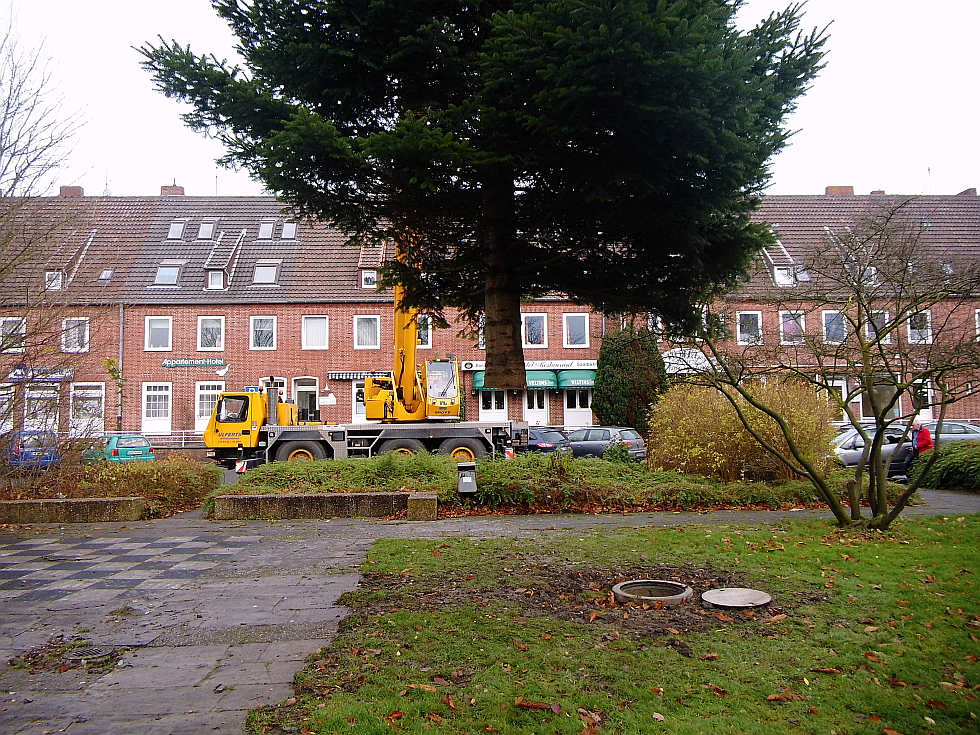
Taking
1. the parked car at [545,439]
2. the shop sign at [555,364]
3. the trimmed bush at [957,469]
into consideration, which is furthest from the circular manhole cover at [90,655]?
the shop sign at [555,364]

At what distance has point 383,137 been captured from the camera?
600 centimetres

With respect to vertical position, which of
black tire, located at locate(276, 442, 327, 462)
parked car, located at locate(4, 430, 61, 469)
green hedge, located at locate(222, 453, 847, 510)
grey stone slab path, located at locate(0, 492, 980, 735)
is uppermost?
parked car, located at locate(4, 430, 61, 469)

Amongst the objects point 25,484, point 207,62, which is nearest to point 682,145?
point 207,62

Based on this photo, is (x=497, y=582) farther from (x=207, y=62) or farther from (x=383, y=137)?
(x=207, y=62)

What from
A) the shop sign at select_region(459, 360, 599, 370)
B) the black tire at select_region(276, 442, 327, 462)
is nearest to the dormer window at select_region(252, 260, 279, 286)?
the shop sign at select_region(459, 360, 599, 370)

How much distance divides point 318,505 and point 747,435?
8.10 metres

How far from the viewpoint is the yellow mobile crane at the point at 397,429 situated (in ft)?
68.6

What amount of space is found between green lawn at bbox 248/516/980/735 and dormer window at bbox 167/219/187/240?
36.0 m

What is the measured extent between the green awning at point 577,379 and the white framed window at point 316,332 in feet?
37.3

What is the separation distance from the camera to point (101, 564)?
8938mm

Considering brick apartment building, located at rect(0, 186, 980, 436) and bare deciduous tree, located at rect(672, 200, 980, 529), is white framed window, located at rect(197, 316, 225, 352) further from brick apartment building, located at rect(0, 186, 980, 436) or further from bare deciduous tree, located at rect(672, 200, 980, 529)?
bare deciduous tree, located at rect(672, 200, 980, 529)

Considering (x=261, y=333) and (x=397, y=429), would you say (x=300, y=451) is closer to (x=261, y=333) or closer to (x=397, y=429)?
(x=397, y=429)

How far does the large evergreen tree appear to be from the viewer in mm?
5590

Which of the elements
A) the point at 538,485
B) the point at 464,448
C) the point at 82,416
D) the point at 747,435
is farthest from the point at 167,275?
the point at 747,435
